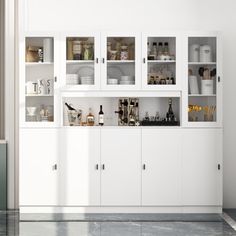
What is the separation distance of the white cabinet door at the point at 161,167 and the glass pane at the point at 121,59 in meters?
0.61

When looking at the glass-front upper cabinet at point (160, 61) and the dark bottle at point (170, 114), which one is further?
the dark bottle at point (170, 114)

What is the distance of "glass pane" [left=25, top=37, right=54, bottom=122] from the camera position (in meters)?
5.54

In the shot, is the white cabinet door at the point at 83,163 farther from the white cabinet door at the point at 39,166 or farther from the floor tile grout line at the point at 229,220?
the floor tile grout line at the point at 229,220

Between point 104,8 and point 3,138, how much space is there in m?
1.92

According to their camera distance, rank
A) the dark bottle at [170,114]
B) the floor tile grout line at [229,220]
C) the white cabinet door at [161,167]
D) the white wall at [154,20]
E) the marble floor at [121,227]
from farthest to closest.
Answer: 1. the white wall at [154,20]
2. the dark bottle at [170,114]
3. the white cabinet door at [161,167]
4. the floor tile grout line at [229,220]
5. the marble floor at [121,227]

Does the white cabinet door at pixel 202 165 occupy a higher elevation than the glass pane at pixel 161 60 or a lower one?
lower

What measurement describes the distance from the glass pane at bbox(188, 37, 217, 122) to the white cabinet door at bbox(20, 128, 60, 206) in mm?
1530

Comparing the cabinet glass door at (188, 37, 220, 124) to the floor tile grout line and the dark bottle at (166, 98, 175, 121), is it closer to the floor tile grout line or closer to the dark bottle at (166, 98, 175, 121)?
the dark bottle at (166, 98, 175, 121)

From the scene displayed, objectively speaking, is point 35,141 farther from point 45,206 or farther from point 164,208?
point 164,208

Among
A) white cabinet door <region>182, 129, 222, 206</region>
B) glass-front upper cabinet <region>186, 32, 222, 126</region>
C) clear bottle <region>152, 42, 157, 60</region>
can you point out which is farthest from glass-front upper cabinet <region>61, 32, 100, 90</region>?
white cabinet door <region>182, 129, 222, 206</region>

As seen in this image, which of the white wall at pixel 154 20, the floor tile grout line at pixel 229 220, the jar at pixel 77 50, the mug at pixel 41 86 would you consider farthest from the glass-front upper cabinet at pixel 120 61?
the floor tile grout line at pixel 229 220

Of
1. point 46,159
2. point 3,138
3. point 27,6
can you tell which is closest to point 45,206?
point 46,159

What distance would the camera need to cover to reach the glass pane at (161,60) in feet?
18.2

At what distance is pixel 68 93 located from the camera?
554 centimetres
